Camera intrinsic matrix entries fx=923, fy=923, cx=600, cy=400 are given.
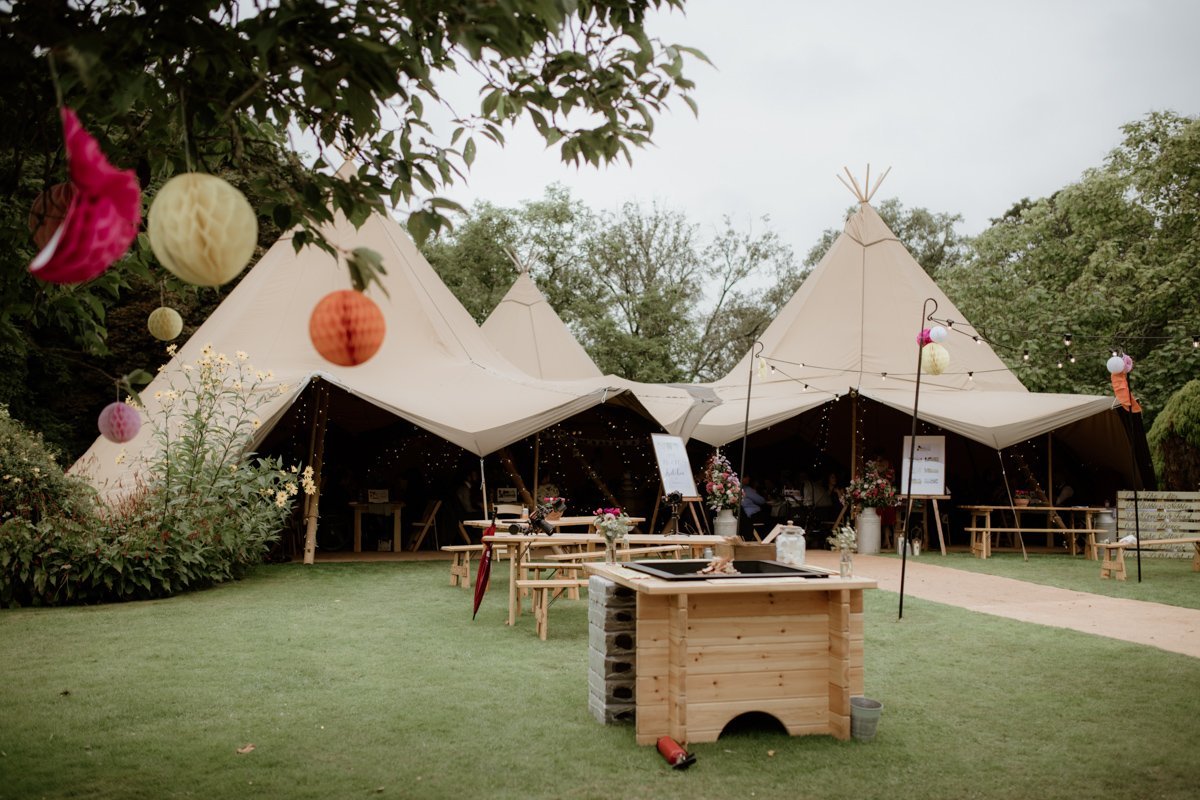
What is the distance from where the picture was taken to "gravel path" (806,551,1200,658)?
20.2 ft

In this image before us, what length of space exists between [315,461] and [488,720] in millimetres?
7094

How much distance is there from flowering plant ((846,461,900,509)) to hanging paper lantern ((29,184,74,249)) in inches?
431

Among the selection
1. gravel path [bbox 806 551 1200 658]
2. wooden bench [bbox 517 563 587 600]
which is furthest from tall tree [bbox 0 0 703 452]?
gravel path [bbox 806 551 1200 658]

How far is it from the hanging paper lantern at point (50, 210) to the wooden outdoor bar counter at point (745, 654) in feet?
7.78

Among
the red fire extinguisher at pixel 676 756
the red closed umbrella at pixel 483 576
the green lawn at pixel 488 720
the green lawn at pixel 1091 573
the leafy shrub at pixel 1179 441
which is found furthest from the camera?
the leafy shrub at pixel 1179 441

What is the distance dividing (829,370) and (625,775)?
35.4 ft

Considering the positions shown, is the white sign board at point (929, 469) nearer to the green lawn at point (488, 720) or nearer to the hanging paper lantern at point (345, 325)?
the green lawn at point (488, 720)

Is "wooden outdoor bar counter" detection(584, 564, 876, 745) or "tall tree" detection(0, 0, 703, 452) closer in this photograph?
"tall tree" detection(0, 0, 703, 452)

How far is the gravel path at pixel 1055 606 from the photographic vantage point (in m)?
6.15

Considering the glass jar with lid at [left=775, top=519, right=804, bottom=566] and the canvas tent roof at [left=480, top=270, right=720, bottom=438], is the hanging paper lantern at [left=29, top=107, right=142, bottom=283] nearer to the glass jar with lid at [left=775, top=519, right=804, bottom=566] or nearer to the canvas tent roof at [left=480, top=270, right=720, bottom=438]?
the glass jar with lid at [left=775, top=519, right=804, bottom=566]

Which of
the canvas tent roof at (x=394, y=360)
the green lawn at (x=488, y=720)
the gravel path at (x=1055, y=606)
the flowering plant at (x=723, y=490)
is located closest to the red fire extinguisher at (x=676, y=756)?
the green lawn at (x=488, y=720)

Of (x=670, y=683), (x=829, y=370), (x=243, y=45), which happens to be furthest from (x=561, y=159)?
(x=829, y=370)

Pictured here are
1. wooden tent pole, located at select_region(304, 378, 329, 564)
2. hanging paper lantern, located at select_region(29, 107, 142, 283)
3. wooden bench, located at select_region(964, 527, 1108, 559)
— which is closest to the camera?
hanging paper lantern, located at select_region(29, 107, 142, 283)

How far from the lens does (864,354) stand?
44.1 feet
